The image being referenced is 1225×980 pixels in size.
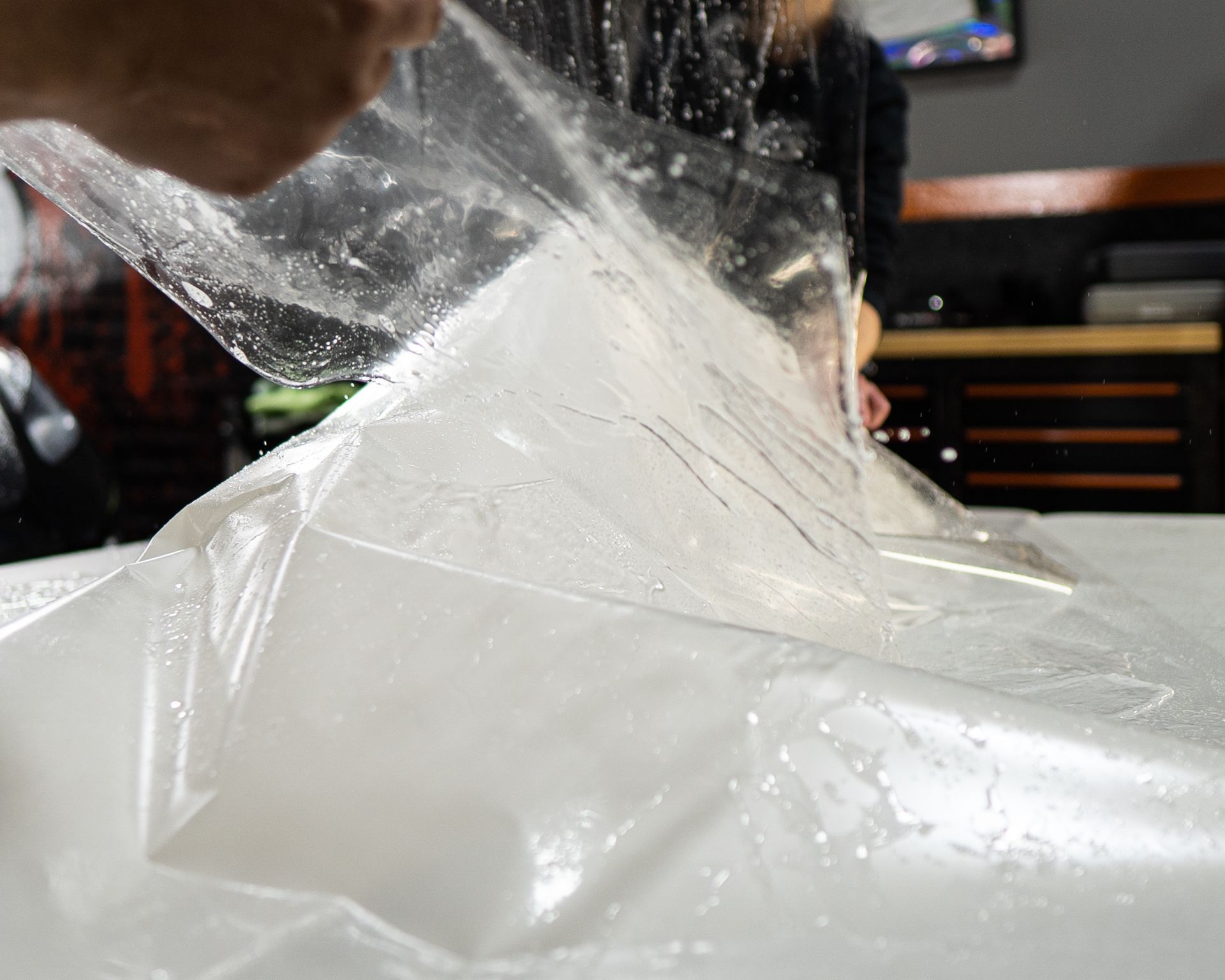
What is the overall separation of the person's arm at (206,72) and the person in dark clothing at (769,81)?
456 mm

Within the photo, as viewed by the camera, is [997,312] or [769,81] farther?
[997,312]

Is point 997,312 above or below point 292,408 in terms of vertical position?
below

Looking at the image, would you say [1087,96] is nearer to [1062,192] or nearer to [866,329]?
[1062,192]

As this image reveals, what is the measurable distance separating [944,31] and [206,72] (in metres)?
4.53

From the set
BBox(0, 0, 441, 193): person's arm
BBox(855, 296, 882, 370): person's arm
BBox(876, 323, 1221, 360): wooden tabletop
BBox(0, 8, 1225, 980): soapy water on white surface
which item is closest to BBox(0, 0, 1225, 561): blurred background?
BBox(876, 323, 1221, 360): wooden tabletop

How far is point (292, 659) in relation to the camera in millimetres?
500

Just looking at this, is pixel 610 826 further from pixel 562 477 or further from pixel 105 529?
pixel 105 529

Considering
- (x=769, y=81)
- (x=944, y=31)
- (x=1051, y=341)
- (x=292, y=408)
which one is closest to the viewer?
(x=769, y=81)

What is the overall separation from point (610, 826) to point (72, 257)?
5.19 metres

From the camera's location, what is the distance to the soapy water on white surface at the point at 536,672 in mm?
399

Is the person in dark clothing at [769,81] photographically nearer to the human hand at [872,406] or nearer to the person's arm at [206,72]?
the person's arm at [206,72]

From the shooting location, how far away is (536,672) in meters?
0.49

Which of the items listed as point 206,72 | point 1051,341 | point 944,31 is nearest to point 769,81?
point 206,72

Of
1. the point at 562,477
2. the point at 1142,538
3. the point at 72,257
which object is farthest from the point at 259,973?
the point at 72,257
